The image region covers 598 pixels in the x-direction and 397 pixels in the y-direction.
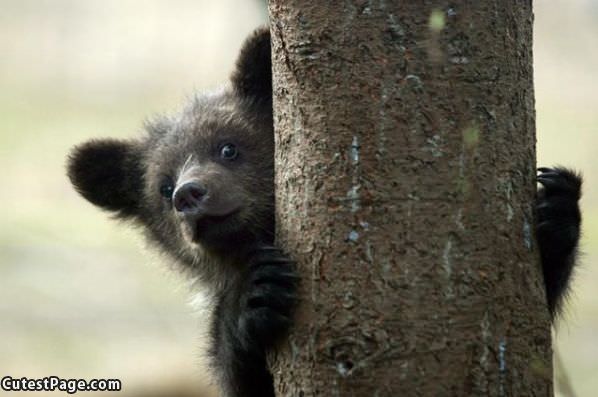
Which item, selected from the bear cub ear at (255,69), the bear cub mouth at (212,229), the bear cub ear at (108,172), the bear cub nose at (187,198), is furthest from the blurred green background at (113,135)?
the bear cub nose at (187,198)

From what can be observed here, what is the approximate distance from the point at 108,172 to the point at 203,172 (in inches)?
53.1

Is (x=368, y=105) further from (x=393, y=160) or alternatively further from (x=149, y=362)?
(x=149, y=362)

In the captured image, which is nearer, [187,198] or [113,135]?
[187,198]

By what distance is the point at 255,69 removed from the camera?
6594mm

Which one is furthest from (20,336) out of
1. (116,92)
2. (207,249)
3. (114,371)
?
(207,249)

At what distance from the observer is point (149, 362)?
15.2m

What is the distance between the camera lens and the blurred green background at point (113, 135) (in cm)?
1552

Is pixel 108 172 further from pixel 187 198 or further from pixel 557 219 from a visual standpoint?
pixel 557 219

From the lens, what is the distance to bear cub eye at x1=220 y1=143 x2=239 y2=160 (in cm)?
641

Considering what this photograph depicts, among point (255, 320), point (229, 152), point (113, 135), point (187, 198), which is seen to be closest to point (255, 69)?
point (229, 152)

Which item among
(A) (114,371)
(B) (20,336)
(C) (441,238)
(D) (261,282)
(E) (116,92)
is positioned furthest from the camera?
(E) (116,92)

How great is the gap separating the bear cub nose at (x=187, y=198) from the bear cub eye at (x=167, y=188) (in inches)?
32.8

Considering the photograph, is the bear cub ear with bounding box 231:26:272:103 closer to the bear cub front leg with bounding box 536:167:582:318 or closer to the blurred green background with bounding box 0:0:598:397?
the bear cub front leg with bounding box 536:167:582:318

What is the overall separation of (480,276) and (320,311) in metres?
0.60
